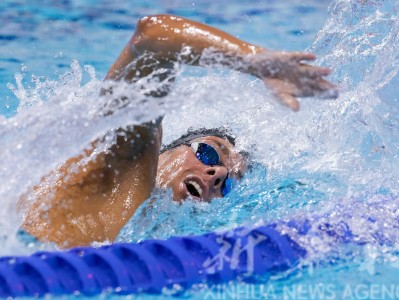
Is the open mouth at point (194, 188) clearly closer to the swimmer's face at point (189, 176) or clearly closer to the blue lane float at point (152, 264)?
the swimmer's face at point (189, 176)

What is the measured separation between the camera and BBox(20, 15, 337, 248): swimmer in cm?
164

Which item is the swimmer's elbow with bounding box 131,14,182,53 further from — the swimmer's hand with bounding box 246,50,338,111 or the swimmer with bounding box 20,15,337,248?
the swimmer's hand with bounding box 246,50,338,111

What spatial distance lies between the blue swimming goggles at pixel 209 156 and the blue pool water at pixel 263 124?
0.09 meters

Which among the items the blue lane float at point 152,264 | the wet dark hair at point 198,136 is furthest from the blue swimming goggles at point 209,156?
the blue lane float at point 152,264

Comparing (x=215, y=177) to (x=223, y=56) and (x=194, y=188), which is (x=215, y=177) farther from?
(x=223, y=56)

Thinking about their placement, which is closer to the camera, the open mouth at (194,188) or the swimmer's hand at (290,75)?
the swimmer's hand at (290,75)

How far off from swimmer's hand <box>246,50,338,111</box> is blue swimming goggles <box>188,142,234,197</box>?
823 millimetres

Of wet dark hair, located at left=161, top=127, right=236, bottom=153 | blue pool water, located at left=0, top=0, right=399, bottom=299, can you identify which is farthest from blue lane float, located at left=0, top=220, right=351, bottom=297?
wet dark hair, located at left=161, top=127, right=236, bottom=153

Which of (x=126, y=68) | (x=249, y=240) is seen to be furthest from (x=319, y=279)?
(x=126, y=68)

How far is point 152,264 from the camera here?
1.75 metres

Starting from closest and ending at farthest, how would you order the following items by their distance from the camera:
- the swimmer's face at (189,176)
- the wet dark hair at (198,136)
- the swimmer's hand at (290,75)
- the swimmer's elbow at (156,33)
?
the swimmer's hand at (290,75) → the swimmer's elbow at (156,33) → the swimmer's face at (189,176) → the wet dark hair at (198,136)

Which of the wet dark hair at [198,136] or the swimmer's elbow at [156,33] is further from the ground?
the wet dark hair at [198,136]

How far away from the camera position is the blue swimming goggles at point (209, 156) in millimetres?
2443

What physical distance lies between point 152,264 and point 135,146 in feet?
1.38
